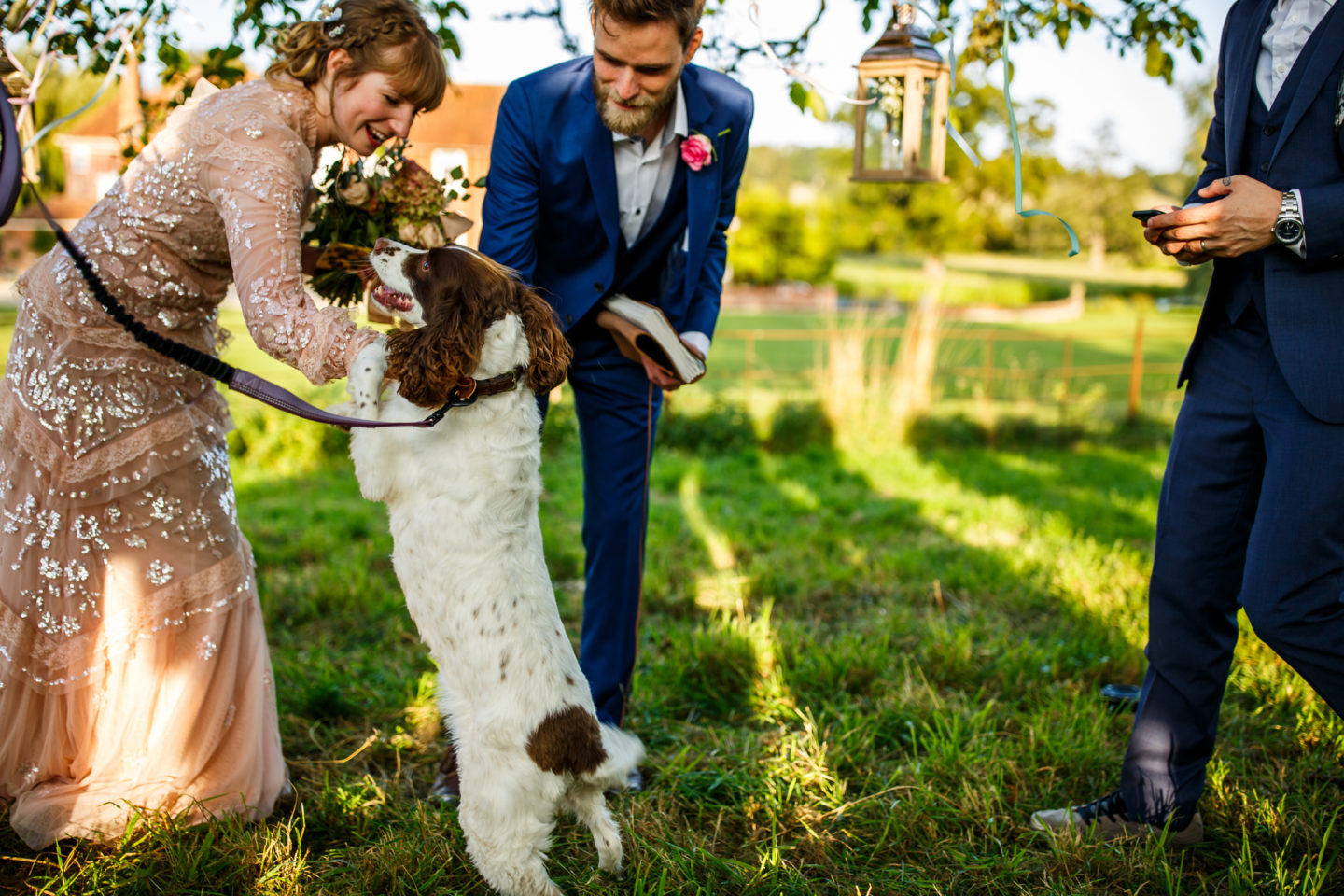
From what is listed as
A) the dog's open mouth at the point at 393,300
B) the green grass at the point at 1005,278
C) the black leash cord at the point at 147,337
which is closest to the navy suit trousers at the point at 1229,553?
the dog's open mouth at the point at 393,300

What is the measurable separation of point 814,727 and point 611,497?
116 cm

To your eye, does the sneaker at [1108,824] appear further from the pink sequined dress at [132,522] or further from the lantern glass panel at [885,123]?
the lantern glass panel at [885,123]

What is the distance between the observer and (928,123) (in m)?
4.34

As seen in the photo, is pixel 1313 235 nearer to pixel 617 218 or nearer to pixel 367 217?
pixel 617 218

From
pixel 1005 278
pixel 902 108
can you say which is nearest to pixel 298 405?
pixel 902 108

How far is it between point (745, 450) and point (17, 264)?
1238 inches

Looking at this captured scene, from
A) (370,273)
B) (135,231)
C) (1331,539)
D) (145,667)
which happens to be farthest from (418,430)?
(1331,539)

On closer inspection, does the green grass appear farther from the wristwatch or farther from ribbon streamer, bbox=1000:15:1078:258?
the wristwatch

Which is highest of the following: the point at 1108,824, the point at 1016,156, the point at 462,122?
the point at 462,122

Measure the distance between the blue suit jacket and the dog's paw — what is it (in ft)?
2.63

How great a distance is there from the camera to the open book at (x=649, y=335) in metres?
3.20

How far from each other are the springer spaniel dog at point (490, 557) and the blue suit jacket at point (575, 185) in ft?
2.15

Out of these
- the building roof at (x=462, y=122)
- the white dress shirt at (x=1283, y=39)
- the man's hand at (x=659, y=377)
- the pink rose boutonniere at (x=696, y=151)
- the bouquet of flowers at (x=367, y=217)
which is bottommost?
the man's hand at (x=659, y=377)

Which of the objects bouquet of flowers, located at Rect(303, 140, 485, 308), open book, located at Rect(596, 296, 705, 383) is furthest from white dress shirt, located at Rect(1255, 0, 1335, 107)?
bouquet of flowers, located at Rect(303, 140, 485, 308)
